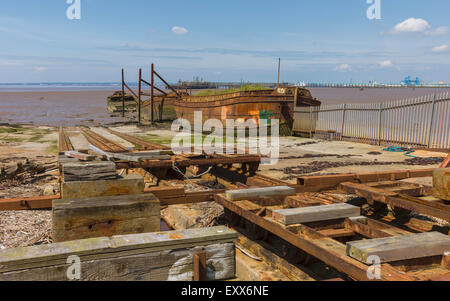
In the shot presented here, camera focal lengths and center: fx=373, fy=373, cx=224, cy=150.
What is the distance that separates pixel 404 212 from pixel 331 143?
12671mm

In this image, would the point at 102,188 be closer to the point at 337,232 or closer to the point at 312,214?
the point at 312,214

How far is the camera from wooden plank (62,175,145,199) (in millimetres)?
3961

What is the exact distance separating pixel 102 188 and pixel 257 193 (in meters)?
1.96

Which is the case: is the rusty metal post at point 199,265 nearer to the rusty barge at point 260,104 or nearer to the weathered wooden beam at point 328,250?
the weathered wooden beam at point 328,250

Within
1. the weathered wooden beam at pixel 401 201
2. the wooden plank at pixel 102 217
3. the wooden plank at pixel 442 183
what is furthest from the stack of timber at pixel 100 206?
the wooden plank at pixel 442 183

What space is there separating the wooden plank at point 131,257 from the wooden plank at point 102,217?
0.71m

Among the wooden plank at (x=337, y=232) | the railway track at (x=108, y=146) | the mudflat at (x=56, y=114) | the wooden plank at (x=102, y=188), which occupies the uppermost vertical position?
the wooden plank at (x=102, y=188)

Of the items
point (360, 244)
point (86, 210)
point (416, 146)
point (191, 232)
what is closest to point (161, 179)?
point (86, 210)

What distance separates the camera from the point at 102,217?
3.55 meters

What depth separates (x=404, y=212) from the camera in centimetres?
549

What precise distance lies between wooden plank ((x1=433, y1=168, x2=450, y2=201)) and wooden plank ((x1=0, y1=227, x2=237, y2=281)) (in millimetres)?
2823

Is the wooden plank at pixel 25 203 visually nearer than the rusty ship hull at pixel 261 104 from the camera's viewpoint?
Yes

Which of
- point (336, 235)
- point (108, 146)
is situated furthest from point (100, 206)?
point (108, 146)

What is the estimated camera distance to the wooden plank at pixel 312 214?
12.4 ft
